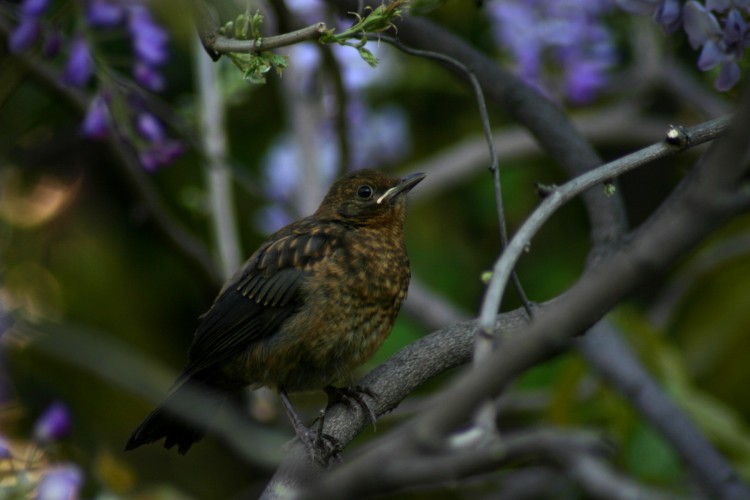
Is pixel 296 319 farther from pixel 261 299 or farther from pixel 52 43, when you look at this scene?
pixel 52 43

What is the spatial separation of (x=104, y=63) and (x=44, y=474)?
1.26 m

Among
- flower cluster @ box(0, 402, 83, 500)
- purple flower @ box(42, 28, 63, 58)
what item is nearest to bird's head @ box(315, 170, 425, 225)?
purple flower @ box(42, 28, 63, 58)

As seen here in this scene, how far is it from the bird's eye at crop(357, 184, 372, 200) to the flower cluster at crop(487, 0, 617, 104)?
1.27 metres

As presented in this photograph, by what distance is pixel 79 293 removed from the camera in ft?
17.1

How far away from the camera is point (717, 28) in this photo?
9.14 feet

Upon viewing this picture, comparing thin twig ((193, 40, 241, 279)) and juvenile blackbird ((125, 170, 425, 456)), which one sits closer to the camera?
juvenile blackbird ((125, 170, 425, 456))

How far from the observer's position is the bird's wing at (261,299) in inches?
137

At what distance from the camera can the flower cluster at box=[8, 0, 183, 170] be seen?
11.3ft

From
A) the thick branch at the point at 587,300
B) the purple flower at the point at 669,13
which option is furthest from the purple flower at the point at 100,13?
the thick branch at the point at 587,300

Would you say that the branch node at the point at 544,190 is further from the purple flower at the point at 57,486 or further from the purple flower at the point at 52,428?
the purple flower at the point at 52,428

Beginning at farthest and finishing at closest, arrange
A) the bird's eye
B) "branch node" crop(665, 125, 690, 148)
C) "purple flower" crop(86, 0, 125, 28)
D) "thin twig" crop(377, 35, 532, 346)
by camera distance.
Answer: the bird's eye
"purple flower" crop(86, 0, 125, 28)
"branch node" crop(665, 125, 690, 148)
"thin twig" crop(377, 35, 532, 346)

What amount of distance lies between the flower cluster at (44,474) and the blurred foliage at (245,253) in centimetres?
101

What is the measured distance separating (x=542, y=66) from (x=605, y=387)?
1.61m

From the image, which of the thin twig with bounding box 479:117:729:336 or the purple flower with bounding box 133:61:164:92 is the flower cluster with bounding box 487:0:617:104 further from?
the thin twig with bounding box 479:117:729:336
